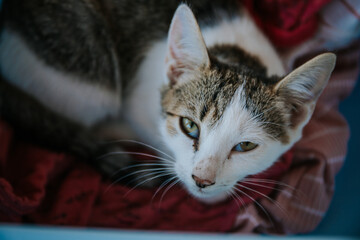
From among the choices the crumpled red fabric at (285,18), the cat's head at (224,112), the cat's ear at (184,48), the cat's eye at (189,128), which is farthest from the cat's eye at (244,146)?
the crumpled red fabric at (285,18)

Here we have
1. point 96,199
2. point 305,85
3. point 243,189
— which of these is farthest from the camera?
point 96,199

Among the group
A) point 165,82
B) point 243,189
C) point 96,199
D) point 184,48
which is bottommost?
point 96,199

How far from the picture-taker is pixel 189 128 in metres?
0.84

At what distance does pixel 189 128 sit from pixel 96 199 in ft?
1.47

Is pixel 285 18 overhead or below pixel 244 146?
overhead

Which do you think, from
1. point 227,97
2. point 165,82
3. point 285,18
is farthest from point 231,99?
point 285,18

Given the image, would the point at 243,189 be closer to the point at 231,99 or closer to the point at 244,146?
the point at 244,146

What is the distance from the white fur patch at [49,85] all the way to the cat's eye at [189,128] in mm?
448

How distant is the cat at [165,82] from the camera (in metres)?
0.78

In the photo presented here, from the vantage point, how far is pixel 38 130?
104 centimetres

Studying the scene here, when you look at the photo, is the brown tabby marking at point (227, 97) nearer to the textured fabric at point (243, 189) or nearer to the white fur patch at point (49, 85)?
the textured fabric at point (243, 189)

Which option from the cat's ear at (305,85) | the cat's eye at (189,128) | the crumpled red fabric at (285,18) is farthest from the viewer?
the crumpled red fabric at (285,18)

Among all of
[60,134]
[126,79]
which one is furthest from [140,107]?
[60,134]

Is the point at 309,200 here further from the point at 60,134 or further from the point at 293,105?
the point at 60,134
